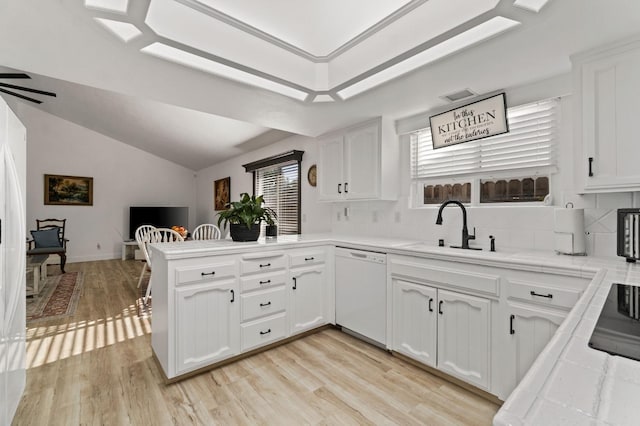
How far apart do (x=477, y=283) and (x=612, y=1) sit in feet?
5.11

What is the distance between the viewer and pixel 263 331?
244cm

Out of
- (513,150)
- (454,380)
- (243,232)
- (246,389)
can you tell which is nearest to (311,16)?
(243,232)

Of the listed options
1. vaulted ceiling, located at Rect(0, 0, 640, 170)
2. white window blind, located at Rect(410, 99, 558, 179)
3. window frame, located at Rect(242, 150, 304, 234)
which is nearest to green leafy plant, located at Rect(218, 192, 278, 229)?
vaulted ceiling, located at Rect(0, 0, 640, 170)

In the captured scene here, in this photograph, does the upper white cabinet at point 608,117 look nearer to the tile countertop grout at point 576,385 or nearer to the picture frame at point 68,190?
the tile countertop grout at point 576,385

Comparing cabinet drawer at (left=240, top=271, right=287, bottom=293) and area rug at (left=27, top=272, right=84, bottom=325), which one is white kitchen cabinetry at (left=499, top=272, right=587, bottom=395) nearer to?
cabinet drawer at (left=240, top=271, right=287, bottom=293)

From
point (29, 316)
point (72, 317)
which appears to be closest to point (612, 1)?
point (72, 317)

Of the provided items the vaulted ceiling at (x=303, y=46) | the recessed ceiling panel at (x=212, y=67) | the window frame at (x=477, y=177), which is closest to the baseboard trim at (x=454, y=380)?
the window frame at (x=477, y=177)

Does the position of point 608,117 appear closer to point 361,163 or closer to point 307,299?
point 361,163

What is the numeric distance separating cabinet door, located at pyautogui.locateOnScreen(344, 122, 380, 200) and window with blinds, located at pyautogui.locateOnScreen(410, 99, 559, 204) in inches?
14.7

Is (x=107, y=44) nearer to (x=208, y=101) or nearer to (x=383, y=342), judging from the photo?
(x=208, y=101)

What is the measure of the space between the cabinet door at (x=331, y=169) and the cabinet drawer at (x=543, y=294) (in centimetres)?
190

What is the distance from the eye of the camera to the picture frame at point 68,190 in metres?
6.52

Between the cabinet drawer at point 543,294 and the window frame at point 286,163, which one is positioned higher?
the window frame at point 286,163

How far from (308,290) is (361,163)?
4.55ft
